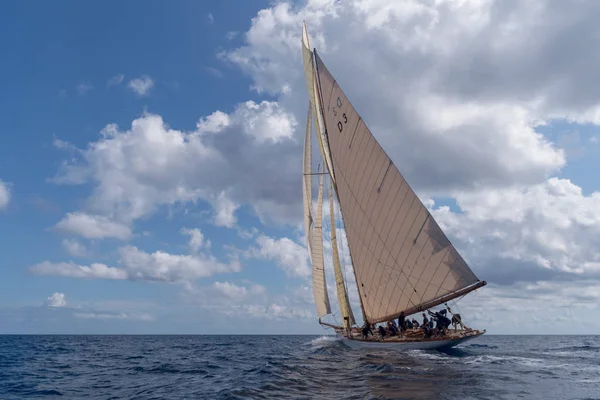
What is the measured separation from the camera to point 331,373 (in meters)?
26.4

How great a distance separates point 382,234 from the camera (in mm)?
34000

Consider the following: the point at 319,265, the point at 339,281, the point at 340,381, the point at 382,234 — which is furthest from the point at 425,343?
the point at 319,265

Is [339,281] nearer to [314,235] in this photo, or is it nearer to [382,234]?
[314,235]

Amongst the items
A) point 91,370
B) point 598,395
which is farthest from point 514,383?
point 91,370

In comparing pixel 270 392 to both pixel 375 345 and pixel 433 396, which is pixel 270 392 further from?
pixel 375 345

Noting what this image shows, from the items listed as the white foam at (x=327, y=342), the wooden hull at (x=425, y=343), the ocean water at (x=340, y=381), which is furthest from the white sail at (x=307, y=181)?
the ocean water at (x=340, y=381)

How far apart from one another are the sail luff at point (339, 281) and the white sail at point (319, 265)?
4.03 ft

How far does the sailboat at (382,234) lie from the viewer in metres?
31.9

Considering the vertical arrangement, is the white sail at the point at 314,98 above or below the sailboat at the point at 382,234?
above

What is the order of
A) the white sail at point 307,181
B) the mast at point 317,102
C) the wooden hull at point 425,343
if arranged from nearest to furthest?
the wooden hull at point 425,343 < the mast at point 317,102 < the white sail at point 307,181

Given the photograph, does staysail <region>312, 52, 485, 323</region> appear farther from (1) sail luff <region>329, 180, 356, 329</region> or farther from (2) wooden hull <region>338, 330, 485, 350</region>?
(1) sail luff <region>329, 180, 356, 329</region>

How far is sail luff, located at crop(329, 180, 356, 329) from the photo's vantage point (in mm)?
48031

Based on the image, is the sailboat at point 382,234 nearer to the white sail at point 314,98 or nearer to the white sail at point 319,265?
the white sail at point 314,98

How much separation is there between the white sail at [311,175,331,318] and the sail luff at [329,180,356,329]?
4.03 ft
